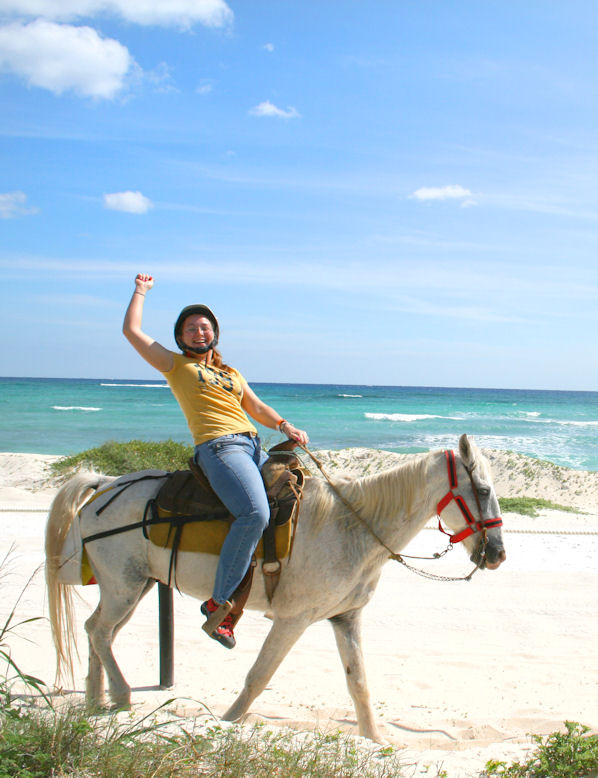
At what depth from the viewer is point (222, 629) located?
11.3 feet

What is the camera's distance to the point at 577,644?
5516 millimetres

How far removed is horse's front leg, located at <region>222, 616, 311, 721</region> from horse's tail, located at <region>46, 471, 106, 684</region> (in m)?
1.21

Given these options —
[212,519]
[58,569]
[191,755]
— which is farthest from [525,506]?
[191,755]

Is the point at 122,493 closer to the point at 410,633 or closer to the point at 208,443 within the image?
the point at 208,443

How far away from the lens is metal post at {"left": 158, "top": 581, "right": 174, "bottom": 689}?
453 centimetres

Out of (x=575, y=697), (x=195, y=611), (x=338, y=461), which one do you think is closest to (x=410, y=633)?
(x=575, y=697)

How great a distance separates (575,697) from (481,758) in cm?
160

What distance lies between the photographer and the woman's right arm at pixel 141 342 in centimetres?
376

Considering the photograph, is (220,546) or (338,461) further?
(338,461)

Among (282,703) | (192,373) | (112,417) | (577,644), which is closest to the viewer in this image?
(192,373)

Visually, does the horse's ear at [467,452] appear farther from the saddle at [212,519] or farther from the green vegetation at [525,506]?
the green vegetation at [525,506]

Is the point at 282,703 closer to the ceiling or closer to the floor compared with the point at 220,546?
closer to the floor

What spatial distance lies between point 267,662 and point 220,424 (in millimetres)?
1372

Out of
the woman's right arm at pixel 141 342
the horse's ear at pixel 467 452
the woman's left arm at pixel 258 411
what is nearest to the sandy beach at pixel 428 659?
the horse's ear at pixel 467 452
